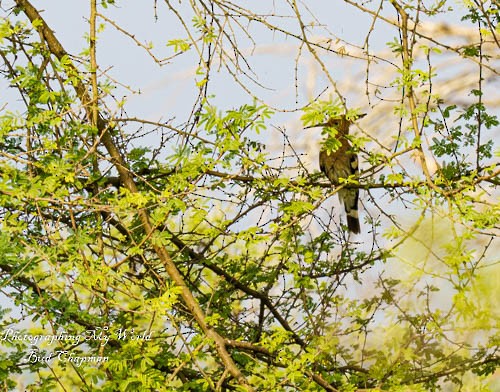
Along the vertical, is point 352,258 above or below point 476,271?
above

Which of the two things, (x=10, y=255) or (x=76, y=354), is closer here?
(x=10, y=255)

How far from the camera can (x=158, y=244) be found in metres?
2.91

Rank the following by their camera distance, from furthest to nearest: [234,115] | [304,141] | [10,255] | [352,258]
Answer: [304,141]
[352,258]
[234,115]
[10,255]

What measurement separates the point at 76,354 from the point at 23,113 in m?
0.90

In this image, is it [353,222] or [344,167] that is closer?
[344,167]

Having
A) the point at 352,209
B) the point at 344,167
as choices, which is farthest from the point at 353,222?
the point at 344,167

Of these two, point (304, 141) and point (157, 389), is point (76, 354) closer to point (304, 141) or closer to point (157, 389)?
point (157, 389)

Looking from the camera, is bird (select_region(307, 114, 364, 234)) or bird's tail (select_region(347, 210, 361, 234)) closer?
bird (select_region(307, 114, 364, 234))

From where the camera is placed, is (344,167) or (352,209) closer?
(344,167)

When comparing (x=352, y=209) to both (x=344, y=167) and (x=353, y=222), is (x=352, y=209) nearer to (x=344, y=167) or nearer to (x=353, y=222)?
(x=353, y=222)

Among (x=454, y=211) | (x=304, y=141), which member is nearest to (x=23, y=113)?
(x=454, y=211)

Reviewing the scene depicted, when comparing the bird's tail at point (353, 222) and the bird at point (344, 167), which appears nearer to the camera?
the bird at point (344, 167)

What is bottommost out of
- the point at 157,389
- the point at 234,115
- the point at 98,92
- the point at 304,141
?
the point at 157,389

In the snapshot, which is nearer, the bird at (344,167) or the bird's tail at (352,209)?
the bird at (344,167)
